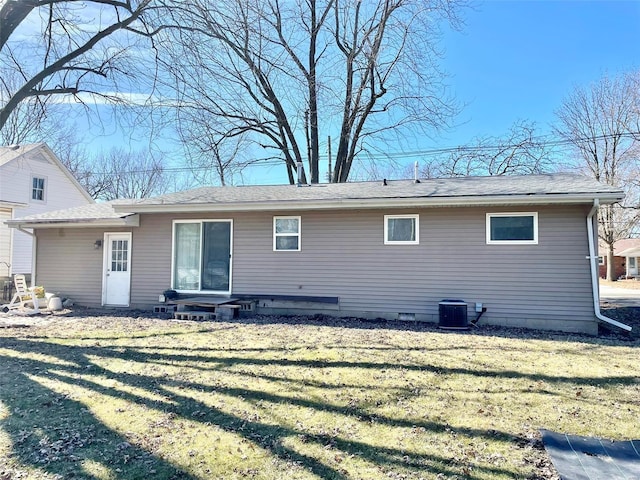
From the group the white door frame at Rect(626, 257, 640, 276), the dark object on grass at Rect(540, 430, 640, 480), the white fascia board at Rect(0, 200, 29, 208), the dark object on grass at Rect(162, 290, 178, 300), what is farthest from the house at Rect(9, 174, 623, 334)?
the white door frame at Rect(626, 257, 640, 276)

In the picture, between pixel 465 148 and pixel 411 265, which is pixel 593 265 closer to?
pixel 411 265

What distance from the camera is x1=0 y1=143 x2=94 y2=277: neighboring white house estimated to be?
600 inches

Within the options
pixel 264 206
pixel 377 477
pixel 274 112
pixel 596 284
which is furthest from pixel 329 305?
pixel 274 112

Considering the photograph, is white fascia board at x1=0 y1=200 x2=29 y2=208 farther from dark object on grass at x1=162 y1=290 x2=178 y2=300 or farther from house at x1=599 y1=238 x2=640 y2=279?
house at x1=599 y1=238 x2=640 y2=279

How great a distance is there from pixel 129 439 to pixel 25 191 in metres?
17.6

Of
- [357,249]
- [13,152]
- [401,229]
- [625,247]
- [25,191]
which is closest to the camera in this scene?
[401,229]

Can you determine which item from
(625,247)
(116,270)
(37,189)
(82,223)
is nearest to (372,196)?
(116,270)

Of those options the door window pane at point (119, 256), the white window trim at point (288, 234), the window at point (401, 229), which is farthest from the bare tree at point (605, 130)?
the door window pane at point (119, 256)

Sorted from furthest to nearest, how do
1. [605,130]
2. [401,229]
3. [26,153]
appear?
[605,130]
[26,153]
[401,229]

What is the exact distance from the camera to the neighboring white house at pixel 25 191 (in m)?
15.2

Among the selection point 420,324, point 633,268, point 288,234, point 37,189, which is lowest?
point 420,324

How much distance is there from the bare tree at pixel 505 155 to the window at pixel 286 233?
1397cm

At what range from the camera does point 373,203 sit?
310 inches

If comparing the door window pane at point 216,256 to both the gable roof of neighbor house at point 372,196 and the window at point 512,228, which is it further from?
the window at point 512,228
